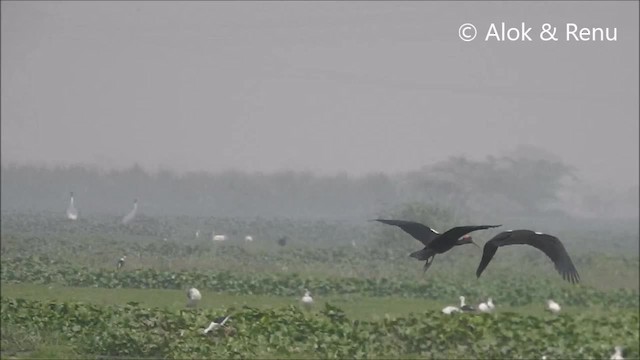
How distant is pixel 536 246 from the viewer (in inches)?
102

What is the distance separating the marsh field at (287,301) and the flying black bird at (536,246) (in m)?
9.92

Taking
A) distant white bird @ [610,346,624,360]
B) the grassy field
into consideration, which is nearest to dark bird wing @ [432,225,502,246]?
distant white bird @ [610,346,624,360]

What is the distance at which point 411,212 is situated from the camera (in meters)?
33.6

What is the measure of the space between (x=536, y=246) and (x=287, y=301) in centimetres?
1707

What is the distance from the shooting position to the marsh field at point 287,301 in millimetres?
13016

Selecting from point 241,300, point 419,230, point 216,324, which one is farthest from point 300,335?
point 419,230

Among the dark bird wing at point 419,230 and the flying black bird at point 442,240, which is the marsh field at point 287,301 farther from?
the flying black bird at point 442,240

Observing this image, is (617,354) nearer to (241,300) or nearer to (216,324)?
(216,324)

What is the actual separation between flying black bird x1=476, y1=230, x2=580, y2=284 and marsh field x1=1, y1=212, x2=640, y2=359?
391 inches

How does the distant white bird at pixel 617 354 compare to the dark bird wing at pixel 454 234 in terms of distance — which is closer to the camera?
the dark bird wing at pixel 454 234

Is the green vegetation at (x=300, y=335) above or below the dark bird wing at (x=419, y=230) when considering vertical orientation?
below

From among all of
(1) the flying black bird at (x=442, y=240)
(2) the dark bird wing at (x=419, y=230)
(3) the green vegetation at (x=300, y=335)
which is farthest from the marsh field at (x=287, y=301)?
(1) the flying black bird at (x=442, y=240)

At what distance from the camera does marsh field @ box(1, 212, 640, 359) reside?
13.0m

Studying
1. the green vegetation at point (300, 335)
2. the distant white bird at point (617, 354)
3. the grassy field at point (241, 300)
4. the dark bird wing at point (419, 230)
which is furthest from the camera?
the grassy field at point (241, 300)
